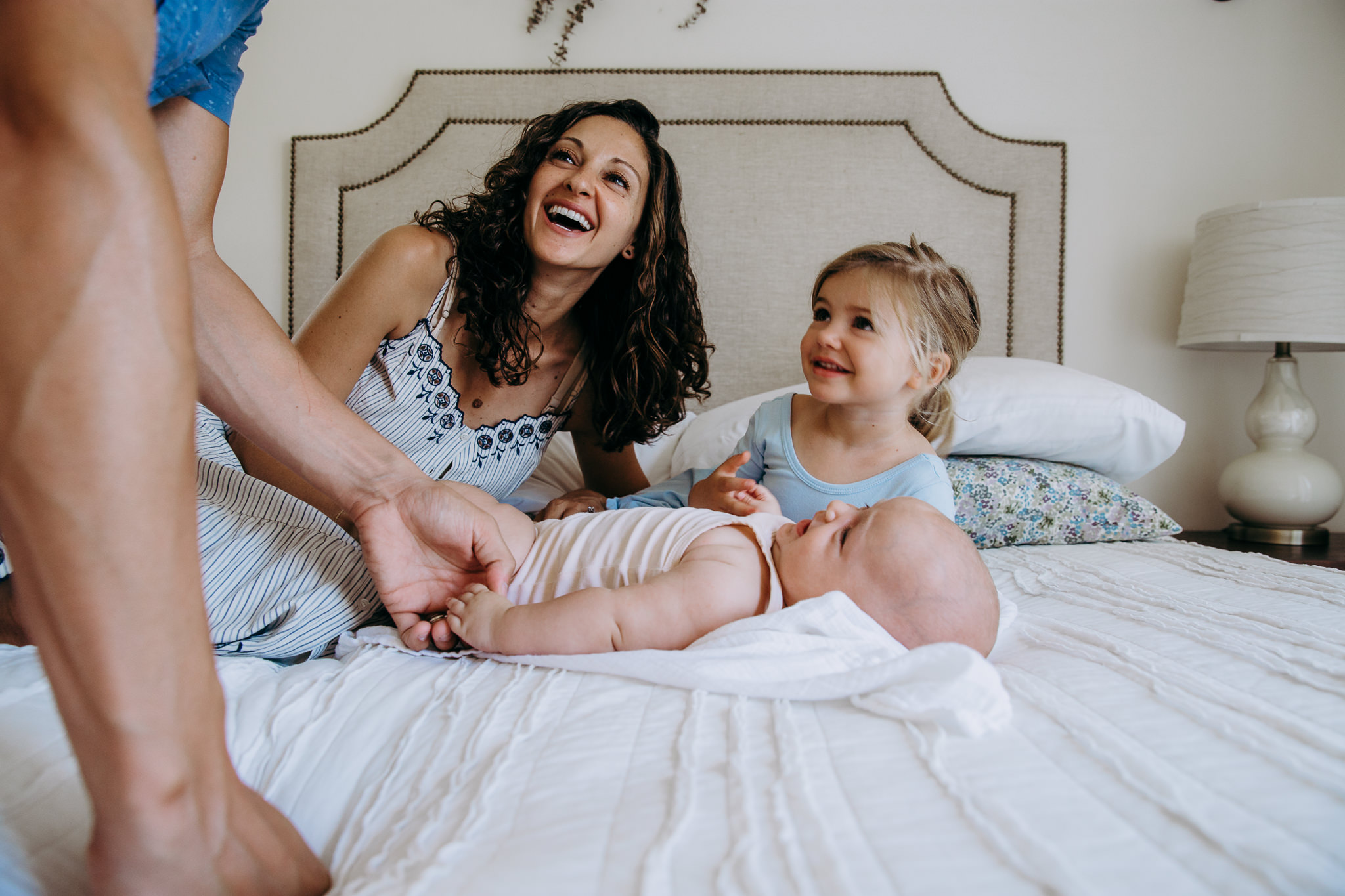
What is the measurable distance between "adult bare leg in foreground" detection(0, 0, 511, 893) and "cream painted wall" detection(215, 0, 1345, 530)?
6.52 feet

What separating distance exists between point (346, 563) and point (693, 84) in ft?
5.67

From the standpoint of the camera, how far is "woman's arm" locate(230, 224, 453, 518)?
4.04 ft

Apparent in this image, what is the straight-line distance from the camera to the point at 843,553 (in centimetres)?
87

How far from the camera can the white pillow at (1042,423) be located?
5.20 feet

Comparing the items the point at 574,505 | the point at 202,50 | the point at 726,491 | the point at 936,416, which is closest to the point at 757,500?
the point at 726,491

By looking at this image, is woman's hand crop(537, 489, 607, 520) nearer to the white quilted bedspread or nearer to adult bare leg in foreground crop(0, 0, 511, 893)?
the white quilted bedspread

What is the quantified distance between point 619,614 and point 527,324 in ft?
2.52

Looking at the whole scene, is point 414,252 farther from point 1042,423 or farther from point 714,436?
point 1042,423

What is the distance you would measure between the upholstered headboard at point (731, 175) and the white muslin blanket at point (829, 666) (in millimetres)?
1366

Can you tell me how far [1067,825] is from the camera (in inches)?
17.6

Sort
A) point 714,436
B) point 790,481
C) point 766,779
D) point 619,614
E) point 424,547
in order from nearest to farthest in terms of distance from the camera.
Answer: point 766,779 < point 619,614 < point 424,547 < point 790,481 < point 714,436

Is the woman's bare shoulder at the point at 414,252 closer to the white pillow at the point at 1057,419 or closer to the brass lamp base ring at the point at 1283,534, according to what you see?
the white pillow at the point at 1057,419

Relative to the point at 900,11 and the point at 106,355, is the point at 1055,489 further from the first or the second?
the point at 106,355

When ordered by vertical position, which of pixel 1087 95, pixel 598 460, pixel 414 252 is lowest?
pixel 598 460
